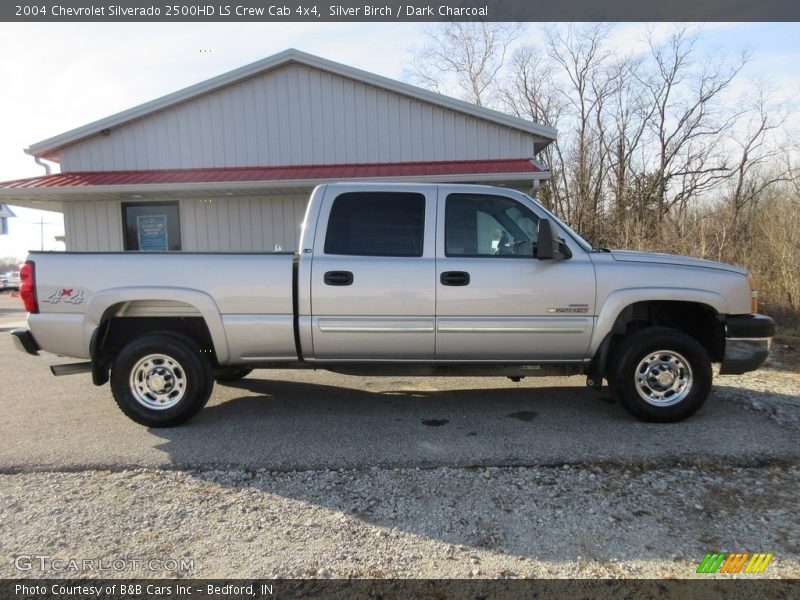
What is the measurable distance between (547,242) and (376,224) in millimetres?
1476

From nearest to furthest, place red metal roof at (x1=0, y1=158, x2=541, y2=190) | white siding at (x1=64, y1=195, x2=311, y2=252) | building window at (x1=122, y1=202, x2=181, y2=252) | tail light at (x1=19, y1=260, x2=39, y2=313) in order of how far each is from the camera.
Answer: tail light at (x1=19, y1=260, x2=39, y2=313) → red metal roof at (x1=0, y1=158, x2=541, y2=190) → white siding at (x1=64, y1=195, x2=311, y2=252) → building window at (x1=122, y1=202, x2=181, y2=252)

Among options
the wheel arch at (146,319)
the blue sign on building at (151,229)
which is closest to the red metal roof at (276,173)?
the blue sign on building at (151,229)

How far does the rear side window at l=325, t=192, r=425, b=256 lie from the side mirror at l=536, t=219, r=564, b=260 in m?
1.00

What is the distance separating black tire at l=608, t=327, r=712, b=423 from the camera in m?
4.37

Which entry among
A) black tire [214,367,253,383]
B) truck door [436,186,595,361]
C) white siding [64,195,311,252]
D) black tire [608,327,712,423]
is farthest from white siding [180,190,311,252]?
black tire [608,327,712,423]

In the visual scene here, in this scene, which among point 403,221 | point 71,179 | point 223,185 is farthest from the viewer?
point 71,179

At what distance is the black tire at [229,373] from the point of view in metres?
5.23

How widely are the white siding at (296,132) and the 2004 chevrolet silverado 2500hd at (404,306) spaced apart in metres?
6.91

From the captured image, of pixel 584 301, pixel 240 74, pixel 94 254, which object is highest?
pixel 240 74

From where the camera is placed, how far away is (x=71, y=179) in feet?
34.7

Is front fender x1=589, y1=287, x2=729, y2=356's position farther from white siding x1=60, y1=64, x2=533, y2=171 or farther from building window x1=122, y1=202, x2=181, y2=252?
building window x1=122, y1=202, x2=181, y2=252

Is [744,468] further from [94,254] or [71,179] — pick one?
[71,179]

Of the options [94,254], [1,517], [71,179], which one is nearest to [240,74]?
[71,179]

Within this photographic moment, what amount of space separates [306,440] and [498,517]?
183 centimetres
